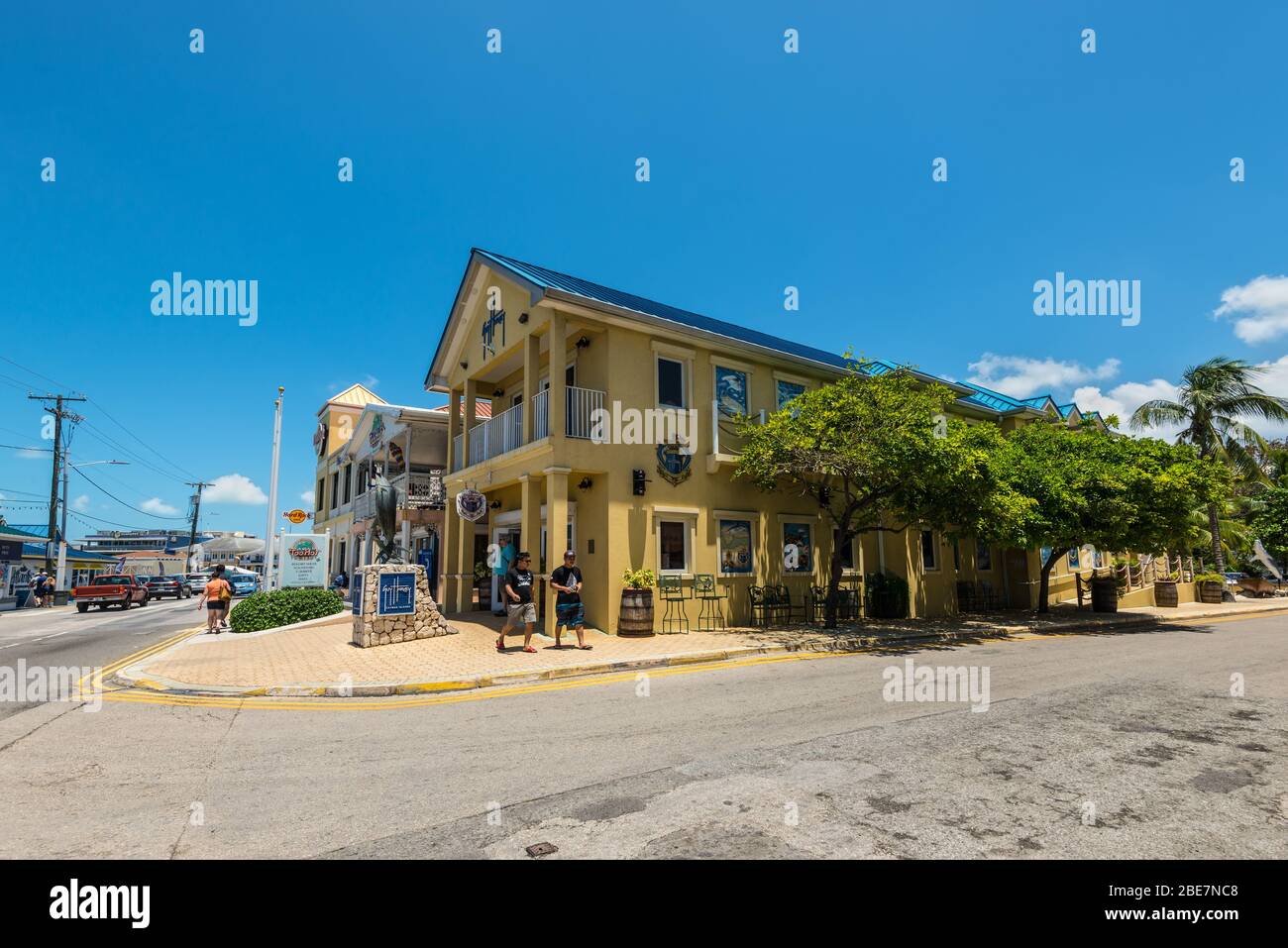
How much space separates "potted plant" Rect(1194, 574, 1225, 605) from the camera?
26.0m

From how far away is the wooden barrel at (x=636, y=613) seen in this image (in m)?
13.4

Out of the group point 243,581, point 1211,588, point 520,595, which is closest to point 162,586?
point 243,581

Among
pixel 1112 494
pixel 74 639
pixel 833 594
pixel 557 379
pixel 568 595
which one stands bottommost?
pixel 74 639

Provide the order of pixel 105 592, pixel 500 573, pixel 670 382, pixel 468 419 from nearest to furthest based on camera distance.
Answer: pixel 670 382
pixel 500 573
pixel 468 419
pixel 105 592

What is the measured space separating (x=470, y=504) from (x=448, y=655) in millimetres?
6304

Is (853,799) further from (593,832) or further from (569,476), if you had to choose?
(569,476)

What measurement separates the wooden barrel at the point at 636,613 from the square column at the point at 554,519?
1.42 m

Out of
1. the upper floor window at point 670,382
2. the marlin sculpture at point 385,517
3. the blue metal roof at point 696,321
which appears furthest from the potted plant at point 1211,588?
the marlin sculpture at point 385,517

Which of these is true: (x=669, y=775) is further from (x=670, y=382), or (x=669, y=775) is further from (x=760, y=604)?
(x=670, y=382)

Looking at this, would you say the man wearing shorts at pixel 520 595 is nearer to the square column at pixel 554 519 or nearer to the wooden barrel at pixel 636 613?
the square column at pixel 554 519

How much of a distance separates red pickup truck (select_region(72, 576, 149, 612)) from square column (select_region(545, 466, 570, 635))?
2704cm

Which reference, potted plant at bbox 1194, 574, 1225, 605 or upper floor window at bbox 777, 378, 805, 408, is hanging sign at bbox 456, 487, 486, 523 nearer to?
upper floor window at bbox 777, 378, 805, 408

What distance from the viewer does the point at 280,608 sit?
1605 cm

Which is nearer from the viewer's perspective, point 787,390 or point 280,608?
point 280,608
